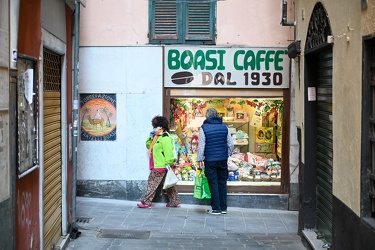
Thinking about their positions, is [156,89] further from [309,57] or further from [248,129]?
[309,57]

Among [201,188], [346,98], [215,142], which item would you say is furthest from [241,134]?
[346,98]

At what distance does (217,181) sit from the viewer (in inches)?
426

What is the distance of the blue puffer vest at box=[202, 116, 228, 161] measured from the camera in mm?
10656

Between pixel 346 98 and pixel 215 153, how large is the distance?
14.9ft

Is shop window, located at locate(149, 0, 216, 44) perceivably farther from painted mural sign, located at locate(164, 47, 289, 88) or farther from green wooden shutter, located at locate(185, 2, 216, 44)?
painted mural sign, located at locate(164, 47, 289, 88)

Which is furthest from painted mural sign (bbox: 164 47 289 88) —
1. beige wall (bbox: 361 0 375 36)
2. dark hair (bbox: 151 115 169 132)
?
beige wall (bbox: 361 0 375 36)

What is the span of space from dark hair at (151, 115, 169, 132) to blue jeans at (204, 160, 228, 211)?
37.9 inches

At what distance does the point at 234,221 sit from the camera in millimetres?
10312

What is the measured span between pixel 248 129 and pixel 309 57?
342cm

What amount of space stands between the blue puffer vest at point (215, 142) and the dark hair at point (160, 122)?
26.9 inches

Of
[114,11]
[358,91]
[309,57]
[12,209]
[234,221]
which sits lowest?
[234,221]

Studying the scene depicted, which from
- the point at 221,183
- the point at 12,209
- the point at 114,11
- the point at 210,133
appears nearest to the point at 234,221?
the point at 221,183

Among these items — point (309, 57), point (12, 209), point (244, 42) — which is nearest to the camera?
point (12, 209)

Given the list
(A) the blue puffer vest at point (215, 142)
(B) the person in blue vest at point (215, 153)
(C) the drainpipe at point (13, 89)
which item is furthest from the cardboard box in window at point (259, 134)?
(C) the drainpipe at point (13, 89)
